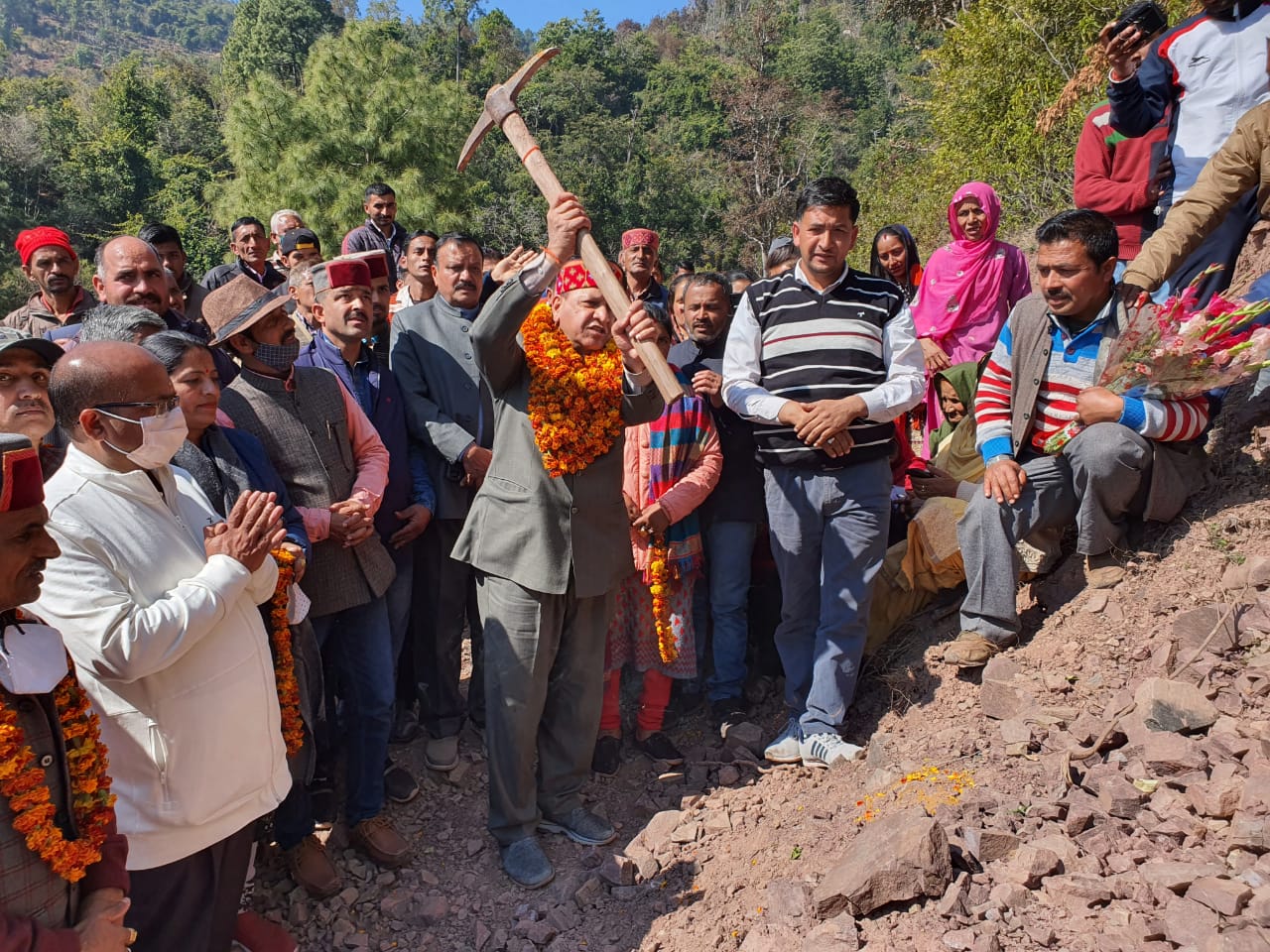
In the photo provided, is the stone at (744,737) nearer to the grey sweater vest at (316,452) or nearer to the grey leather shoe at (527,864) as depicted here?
the grey leather shoe at (527,864)

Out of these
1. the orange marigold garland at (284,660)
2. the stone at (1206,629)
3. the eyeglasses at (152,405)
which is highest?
the eyeglasses at (152,405)

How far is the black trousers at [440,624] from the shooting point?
4.45m

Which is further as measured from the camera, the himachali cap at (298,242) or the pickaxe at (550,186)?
the himachali cap at (298,242)

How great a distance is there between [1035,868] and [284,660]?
249 cm

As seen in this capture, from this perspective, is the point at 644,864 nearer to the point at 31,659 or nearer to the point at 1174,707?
the point at 1174,707

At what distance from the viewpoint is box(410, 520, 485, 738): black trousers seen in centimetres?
445

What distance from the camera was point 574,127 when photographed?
4706 centimetres

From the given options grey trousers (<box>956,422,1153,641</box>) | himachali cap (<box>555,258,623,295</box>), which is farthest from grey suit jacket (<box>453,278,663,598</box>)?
grey trousers (<box>956,422,1153,641</box>)

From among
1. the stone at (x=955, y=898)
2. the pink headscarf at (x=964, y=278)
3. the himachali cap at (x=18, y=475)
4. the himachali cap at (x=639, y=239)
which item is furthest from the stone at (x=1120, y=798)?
the himachali cap at (x=639, y=239)

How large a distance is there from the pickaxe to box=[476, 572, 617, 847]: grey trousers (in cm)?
106

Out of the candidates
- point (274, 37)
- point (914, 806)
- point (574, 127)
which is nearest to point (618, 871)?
point (914, 806)

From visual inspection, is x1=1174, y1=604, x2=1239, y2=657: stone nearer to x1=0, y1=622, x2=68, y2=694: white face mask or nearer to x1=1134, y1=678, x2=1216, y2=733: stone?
x1=1134, y1=678, x2=1216, y2=733: stone

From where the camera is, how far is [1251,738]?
2.83 meters

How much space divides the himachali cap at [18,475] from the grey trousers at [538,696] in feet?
6.87
